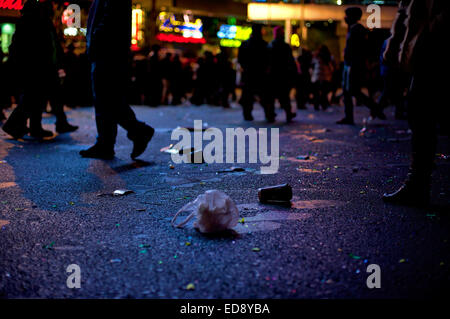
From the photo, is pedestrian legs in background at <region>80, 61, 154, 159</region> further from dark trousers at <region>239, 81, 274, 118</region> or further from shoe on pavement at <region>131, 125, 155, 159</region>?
dark trousers at <region>239, 81, 274, 118</region>

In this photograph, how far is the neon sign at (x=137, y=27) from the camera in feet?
84.7

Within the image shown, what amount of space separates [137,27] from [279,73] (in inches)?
627

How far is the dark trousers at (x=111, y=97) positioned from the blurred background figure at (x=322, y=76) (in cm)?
1049

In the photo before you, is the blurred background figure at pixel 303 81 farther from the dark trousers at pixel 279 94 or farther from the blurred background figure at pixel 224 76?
the dark trousers at pixel 279 94

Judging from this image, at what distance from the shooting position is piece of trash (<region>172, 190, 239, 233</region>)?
11.3 ft

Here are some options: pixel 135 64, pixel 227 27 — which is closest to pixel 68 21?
pixel 135 64

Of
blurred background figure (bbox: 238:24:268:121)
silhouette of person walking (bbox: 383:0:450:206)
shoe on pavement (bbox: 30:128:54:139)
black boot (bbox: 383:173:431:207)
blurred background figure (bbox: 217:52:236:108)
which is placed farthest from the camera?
blurred background figure (bbox: 217:52:236:108)

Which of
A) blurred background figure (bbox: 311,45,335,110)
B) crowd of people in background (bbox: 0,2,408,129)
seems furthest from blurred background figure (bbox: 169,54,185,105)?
blurred background figure (bbox: 311,45,335,110)

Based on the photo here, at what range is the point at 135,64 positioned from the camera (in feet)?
61.8

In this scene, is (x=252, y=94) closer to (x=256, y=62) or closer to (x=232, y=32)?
(x=256, y=62)

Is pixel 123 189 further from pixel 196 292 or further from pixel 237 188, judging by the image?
A: pixel 196 292

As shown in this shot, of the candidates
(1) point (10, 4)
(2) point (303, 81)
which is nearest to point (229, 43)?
(2) point (303, 81)

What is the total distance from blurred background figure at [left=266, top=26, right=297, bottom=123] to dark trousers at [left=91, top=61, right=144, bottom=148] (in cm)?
556

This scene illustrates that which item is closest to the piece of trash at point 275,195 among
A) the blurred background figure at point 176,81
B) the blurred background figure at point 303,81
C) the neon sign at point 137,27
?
the blurred background figure at point 303,81
